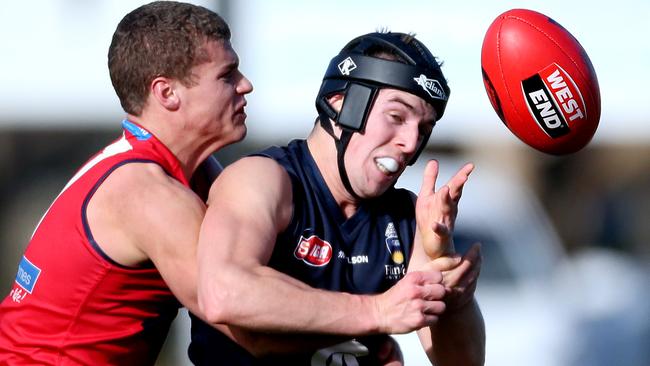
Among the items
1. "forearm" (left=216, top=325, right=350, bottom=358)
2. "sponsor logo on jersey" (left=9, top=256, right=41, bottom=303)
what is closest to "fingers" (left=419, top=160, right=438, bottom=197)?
"forearm" (left=216, top=325, right=350, bottom=358)

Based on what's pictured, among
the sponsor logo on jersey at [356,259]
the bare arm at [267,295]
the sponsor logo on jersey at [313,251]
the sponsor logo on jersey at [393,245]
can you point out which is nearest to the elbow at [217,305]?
the bare arm at [267,295]

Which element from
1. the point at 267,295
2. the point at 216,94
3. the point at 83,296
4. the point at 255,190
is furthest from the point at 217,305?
the point at 216,94

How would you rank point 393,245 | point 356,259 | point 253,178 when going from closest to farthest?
point 253,178, point 356,259, point 393,245

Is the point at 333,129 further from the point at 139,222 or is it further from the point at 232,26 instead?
the point at 232,26

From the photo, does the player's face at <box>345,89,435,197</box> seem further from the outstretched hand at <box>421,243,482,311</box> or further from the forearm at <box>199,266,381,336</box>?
the forearm at <box>199,266,381,336</box>

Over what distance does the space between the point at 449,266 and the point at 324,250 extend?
47 centimetres

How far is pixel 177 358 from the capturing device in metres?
10.5

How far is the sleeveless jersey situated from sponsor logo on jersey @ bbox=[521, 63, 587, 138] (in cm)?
140

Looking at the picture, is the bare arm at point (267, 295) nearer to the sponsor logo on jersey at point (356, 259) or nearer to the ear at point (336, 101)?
the sponsor logo on jersey at point (356, 259)

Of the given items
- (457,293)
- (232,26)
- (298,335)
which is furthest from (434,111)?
(232,26)

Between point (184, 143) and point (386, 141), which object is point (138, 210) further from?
point (386, 141)

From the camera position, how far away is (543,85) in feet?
17.2

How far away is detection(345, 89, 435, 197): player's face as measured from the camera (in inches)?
193

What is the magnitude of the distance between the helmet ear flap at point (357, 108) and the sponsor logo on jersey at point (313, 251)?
0.43 metres
